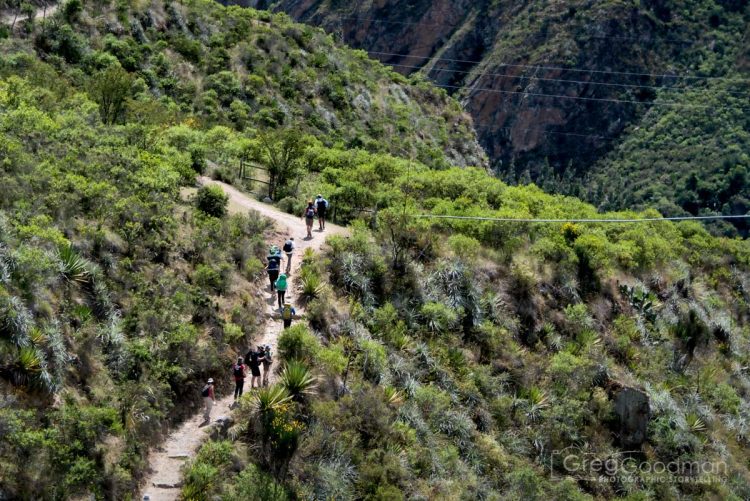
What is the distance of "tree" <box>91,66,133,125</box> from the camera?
26.1m

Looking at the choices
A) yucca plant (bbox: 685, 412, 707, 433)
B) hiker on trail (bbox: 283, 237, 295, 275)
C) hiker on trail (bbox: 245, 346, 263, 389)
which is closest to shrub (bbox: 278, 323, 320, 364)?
hiker on trail (bbox: 245, 346, 263, 389)

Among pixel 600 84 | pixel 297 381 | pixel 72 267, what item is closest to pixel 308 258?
pixel 297 381

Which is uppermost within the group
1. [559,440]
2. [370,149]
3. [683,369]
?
[370,149]

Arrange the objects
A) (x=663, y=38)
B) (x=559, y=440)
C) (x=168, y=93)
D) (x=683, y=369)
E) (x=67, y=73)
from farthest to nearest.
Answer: (x=663, y=38) → (x=168, y=93) → (x=67, y=73) → (x=683, y=369) → (x=559, y=440)

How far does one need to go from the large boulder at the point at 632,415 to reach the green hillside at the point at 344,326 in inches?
2.5

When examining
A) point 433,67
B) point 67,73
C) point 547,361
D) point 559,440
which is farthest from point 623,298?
point 433,67

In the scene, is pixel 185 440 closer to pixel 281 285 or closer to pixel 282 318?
pixel 282 318

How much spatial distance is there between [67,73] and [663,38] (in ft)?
419

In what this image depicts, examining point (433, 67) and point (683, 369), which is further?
point (433, 67)

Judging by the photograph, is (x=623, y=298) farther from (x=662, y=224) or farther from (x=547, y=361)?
(x=662, y=224)

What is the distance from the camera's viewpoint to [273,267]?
18547 mm

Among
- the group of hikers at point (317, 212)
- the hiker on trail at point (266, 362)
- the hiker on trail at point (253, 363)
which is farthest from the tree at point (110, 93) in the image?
the hiker on trail at point (253, 363)

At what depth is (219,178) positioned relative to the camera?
86.0 feet

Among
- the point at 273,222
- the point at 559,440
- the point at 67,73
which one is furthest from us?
the point at 67,73
